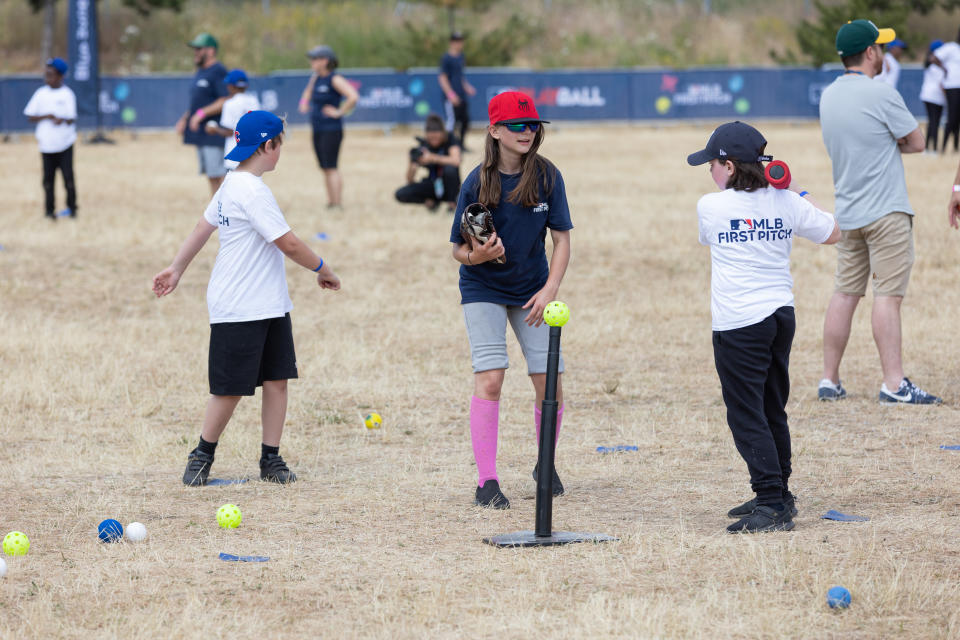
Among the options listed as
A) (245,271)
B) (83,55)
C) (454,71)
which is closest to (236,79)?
(454,71)

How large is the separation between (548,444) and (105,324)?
6.01 m

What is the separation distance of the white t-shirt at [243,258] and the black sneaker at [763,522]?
236cm

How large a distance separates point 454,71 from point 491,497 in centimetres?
1694

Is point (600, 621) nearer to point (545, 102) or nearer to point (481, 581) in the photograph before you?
point (481, 581)

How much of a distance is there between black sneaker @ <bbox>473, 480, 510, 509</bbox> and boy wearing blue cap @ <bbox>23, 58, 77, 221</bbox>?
1041cm

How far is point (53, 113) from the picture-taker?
47.3 ft

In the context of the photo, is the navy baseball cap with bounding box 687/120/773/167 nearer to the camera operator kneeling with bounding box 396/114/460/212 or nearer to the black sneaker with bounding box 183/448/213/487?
the black sneaker with bounding box 183/448/213/487

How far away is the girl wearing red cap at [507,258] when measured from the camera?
215 inches

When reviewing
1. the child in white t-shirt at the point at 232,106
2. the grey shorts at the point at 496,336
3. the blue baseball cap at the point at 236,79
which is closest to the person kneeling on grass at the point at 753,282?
the grey shorts at the point at 496,336

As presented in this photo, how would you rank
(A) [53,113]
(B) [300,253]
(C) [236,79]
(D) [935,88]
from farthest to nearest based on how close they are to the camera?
(D) [935,88] → (C) [236,79] → (A) [53,113] → (B) [300,253]

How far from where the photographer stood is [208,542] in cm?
506

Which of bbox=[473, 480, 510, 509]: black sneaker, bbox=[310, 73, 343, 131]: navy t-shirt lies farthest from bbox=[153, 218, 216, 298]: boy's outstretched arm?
bbox=[310, 73, 343, 131]: navy t-shirt

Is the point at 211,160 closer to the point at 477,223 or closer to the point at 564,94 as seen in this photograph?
the point at 477,223

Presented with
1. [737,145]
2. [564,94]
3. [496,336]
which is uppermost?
[564,94]
